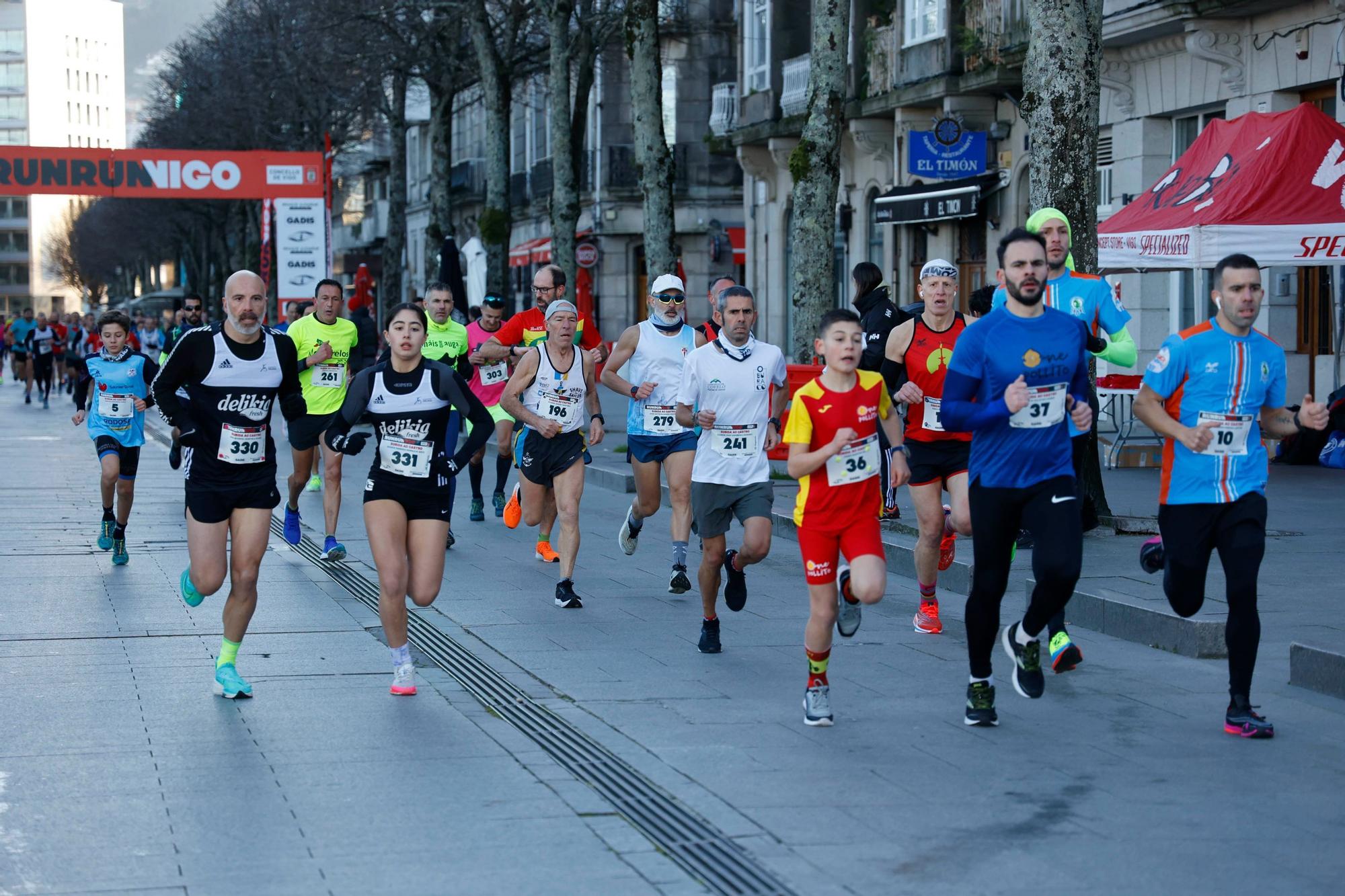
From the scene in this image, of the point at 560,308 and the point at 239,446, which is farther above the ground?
the point at 560,308

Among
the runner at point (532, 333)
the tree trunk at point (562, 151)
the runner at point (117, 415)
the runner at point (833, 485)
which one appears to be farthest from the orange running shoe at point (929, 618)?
the tree trunk at point (562, 151)

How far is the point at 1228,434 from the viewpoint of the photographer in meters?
7.23

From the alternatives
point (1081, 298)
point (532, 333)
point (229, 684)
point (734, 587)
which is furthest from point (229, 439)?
point (532, 333)

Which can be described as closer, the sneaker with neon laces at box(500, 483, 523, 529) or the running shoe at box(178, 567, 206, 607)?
the running shoe at box(178, 567, 206, 607)

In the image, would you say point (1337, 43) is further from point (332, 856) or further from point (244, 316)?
point (332, 856)

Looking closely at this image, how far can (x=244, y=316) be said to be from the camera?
8242 mm

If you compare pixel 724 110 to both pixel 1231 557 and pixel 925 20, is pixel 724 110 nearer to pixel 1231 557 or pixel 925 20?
pixel 925 20

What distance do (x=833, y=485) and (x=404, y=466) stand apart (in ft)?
6.29

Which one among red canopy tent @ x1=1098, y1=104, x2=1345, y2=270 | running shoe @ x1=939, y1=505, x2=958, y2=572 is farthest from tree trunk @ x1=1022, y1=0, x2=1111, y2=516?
running shoe @ x1=939, y1=505, x2=958, y2=572

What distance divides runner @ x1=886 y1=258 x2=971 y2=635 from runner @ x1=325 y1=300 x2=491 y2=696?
2383mm

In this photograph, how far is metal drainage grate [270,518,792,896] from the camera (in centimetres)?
532

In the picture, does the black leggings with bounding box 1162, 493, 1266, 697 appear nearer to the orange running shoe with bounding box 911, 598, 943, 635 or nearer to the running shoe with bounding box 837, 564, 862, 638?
the running shoe with bounding box 837, 564, 862, 638

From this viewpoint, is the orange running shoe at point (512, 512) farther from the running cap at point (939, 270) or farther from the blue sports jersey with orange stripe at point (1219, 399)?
the blue sports jersey with orange stripe at point (1219, 399)

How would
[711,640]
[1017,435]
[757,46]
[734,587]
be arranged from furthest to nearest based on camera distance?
[757,46]
[734,587]
[711,640]
[1017,435]
